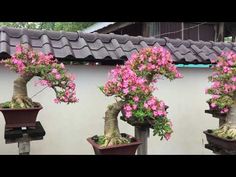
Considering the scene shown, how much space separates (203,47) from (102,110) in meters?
2.19

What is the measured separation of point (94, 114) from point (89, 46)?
1.07m

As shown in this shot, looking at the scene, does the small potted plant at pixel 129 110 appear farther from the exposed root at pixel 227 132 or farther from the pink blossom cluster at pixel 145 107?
the exposed root at pixel 227 132

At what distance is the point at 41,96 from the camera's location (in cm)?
377

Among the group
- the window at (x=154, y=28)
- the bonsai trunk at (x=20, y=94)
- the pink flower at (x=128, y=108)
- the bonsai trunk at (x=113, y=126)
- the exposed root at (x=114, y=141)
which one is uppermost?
the window at (x=154, y=28)

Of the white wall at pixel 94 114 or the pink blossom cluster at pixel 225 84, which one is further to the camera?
the white wall at pixel 94 114

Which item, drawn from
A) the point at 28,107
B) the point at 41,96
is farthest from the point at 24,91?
the point at 41,96

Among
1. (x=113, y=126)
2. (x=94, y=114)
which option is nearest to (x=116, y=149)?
(x=113, y=126)

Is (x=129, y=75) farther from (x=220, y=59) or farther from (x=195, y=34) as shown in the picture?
(x=195, y=34)

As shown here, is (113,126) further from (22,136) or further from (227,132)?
(227,132)

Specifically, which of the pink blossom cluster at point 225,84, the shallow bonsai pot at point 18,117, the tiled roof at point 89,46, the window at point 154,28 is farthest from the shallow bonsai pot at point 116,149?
the window at point 154,28

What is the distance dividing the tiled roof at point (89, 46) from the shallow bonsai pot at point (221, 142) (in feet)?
4.59

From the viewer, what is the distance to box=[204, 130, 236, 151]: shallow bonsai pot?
108 inches

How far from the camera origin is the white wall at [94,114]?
379cm

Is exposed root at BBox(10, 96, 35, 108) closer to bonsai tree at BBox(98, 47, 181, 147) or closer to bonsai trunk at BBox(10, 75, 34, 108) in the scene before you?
bonsai trunk at BBox(10, 75, 34, 108)
